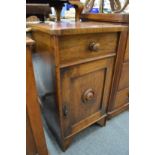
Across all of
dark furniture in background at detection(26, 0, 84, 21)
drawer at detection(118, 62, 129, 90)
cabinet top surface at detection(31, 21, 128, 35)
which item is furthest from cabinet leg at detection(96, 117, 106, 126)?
dark furniture in background at detection(26, 0, 84, 21)

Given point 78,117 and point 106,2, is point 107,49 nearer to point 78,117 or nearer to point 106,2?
point 78,117

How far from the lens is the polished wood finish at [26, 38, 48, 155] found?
19.2 inches

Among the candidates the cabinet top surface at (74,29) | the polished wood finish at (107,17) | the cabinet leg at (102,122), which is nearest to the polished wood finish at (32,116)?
the cabinet top surface at (74,29)

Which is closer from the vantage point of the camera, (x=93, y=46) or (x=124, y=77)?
(x=93, y=46)

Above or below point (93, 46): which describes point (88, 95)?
below

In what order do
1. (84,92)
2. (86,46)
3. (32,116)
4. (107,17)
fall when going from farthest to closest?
1. (107,17)
2. (84,92)
3. (86,46)
4. (32,116)

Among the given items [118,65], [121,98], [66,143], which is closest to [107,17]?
[118,65]

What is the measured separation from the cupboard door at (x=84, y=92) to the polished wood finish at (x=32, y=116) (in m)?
0.19

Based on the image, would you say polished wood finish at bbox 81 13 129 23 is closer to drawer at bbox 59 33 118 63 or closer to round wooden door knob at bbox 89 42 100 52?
drawer at bbox 59 33 118 63

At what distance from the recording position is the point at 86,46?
730 millimetres

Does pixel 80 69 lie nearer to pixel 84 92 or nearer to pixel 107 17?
pixel 84 92

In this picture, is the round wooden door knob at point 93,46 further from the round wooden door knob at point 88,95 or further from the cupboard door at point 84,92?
the round wooden door knob at point 88,95

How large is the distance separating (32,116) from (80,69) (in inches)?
13.3
